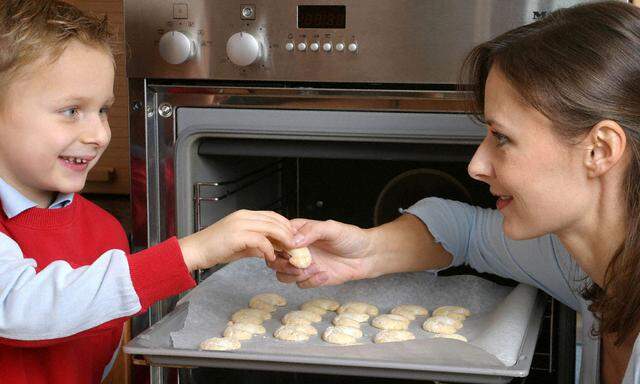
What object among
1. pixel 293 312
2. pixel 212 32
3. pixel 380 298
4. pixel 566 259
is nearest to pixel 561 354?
pixel 566 259

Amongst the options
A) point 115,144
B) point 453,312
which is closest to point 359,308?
point 453,312

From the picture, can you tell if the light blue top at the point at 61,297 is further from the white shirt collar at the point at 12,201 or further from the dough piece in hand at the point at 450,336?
the dough piece in hand at the point at 450,336

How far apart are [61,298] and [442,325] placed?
2.23 feet

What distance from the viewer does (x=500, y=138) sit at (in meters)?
1.38

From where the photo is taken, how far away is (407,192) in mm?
2025

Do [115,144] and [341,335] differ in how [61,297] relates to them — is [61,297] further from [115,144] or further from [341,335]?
[115,144]

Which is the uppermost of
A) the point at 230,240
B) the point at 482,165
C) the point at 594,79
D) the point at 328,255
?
the point at 594,79

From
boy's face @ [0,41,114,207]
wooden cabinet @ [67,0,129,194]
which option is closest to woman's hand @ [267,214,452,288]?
boy's face @ [0,41,114,207]

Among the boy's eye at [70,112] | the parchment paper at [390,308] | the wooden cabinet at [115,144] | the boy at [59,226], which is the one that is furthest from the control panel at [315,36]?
the wooden cabinet at [115,144]

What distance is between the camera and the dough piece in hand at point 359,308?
1755mm

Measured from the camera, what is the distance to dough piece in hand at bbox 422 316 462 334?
161 centimetres

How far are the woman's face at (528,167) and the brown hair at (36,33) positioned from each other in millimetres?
656

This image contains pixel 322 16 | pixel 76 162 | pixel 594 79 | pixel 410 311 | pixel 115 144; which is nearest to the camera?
pixel 594 79

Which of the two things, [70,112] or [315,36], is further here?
[315,36]
